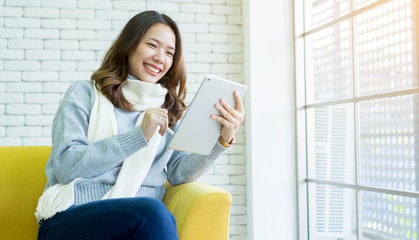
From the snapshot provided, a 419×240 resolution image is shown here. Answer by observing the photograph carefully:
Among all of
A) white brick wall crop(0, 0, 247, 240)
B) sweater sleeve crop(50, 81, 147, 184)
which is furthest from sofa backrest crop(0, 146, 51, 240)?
white brick wall crop(0, 0, 247, 240)

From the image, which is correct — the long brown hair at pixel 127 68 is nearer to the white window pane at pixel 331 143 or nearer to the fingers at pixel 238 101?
the fingers at pixel 238 101

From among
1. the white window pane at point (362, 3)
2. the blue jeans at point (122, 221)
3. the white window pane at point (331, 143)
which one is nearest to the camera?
the blue jeans at point (122, 221)

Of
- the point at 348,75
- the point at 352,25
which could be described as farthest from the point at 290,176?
the point at 352,25

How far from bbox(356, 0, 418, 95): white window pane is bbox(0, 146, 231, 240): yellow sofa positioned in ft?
3.75

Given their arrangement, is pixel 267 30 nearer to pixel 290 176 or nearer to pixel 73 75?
pixel 290 176

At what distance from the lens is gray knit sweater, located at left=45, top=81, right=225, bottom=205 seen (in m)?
1.73

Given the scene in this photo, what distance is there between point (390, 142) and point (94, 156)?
150 cm

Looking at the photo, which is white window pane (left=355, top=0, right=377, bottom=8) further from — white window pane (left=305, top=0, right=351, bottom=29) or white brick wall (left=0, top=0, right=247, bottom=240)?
white brick wall (left=0, top=0, right=247, bottom=240)

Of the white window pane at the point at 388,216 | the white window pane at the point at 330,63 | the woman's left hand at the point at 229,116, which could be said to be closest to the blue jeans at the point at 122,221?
the woman's left hand at the point at 229,116

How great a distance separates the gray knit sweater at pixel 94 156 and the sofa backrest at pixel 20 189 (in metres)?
0.22

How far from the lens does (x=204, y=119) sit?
72.4 inches

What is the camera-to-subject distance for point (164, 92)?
6.81 ft

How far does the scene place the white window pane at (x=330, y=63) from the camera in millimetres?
2854

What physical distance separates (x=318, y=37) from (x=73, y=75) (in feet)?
5.35
